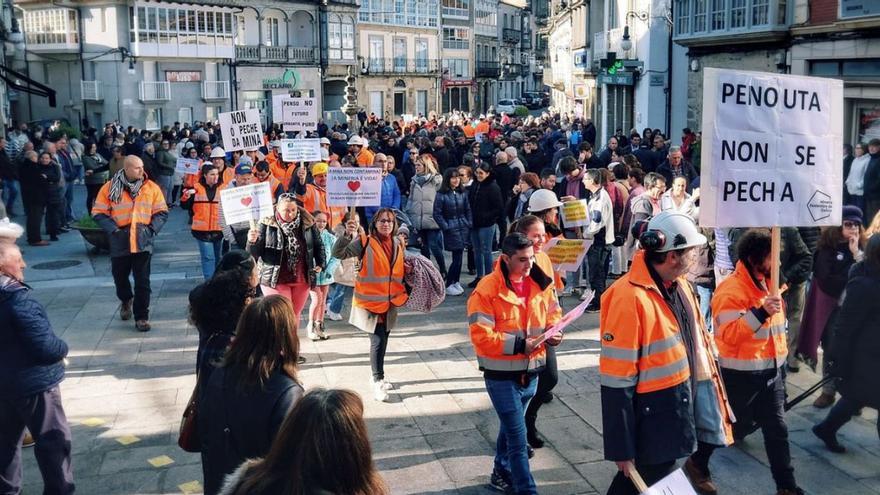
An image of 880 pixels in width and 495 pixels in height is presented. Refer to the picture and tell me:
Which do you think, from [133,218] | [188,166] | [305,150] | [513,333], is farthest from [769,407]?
[188,166]

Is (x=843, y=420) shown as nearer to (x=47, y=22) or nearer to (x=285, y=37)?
(x=47, y=22)

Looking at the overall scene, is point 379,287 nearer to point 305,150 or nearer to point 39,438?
point 39,438

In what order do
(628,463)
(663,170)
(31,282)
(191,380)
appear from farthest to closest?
(663,170) < (31,282) < (191,380) < (628,463)

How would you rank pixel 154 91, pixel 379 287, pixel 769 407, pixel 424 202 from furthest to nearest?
pixel 154 91 → pixel 424 202 → pixel 379 287 → pixel 769 407

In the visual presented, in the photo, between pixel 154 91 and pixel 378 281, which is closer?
pixel 378 281

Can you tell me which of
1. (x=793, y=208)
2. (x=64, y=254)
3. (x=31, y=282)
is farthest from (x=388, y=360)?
(x=64, y=254)

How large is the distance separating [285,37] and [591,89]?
2027 cm

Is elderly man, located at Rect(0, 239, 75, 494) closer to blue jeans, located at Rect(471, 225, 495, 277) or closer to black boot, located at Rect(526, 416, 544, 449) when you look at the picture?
black boot, located at Rect(526, 416, 544, 449)

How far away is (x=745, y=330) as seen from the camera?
5.43 meters

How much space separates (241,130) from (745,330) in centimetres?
912

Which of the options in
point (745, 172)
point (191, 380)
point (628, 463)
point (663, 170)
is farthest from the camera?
point (663, 170)

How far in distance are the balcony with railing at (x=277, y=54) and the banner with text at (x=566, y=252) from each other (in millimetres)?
43554

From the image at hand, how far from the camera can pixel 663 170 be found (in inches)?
571

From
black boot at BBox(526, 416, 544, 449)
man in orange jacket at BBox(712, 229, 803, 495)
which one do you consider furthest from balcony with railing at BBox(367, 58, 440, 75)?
man in orange jacket at BBox(712, 229, 803, 495)
